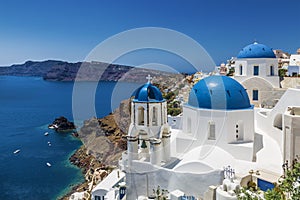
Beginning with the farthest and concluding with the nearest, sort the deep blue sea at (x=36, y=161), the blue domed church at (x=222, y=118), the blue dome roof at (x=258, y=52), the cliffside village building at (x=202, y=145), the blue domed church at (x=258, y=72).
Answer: the deep blue sea at (x=36, y=161) → the blue dome roof at (x=258, y=52) → the blue domed church at (x=258, y=72) → the blue domed church at (x=222, y=118) → the cliffside village building at (x=202, y=145)

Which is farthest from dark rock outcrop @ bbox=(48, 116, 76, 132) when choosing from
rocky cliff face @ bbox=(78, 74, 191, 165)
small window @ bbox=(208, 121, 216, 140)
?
small window @ bbox=(208, 121, 216, 140)

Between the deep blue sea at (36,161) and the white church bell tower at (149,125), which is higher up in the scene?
the white church bell tower at (149,125)

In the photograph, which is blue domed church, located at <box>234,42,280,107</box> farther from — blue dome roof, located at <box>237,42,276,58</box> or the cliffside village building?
the cliffside village building

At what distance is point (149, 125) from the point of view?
1050 cm

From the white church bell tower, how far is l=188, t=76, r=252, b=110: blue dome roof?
161 cm

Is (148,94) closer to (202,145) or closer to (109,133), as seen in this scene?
(202,145)

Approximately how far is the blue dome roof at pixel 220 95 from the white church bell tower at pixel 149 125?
5.29 ft

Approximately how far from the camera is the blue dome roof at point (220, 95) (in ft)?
35.1

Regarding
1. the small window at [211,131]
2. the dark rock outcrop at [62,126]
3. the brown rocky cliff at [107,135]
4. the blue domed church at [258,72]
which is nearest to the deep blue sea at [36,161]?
the dark rock outcrop at [62,126]

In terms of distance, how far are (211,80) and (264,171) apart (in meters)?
3.97

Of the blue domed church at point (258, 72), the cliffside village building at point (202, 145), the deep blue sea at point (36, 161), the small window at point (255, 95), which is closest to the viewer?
the cliffside village building at point (202, 145)

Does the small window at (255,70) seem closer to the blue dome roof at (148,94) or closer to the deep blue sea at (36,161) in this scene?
the deep blue sea at (36,161)

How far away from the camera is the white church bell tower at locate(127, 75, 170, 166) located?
1039 centimetres

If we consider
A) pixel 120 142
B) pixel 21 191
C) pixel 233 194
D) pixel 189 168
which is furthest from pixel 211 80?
pixel 120 142
